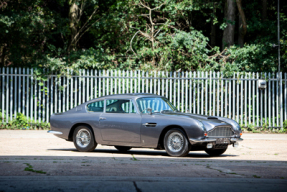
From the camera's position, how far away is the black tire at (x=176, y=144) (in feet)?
32.5

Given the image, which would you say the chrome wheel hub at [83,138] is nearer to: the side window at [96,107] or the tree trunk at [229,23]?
the side window at [96,107]

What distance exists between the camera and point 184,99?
61.7ft

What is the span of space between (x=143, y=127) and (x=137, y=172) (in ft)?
9.44

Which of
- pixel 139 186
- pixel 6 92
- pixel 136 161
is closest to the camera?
pixel 139 186

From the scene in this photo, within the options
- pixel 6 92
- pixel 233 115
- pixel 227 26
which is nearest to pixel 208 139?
pixel 233 115

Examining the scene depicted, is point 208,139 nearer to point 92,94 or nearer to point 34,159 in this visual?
point 34,159

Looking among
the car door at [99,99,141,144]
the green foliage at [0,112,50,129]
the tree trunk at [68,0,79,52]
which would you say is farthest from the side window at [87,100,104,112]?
the tree trunk at [68,0,79,52]

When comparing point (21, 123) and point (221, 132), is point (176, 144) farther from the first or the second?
point (21, 123)

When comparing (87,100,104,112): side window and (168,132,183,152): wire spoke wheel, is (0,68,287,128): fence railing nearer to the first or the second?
(87,100,104,112): side window

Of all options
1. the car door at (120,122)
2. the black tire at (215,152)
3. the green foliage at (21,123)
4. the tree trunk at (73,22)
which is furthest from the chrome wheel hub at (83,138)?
the tree trunk at (73,22)

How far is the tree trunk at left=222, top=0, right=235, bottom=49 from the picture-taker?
22184 mm

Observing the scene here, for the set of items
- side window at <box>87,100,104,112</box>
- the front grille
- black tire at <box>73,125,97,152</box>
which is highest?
side window at <box>87,100,104,112</box>

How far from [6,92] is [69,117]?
25.1 ft

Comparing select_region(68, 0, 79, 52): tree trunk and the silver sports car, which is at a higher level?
select_region(68, 0, 79, 52): tree trunk
